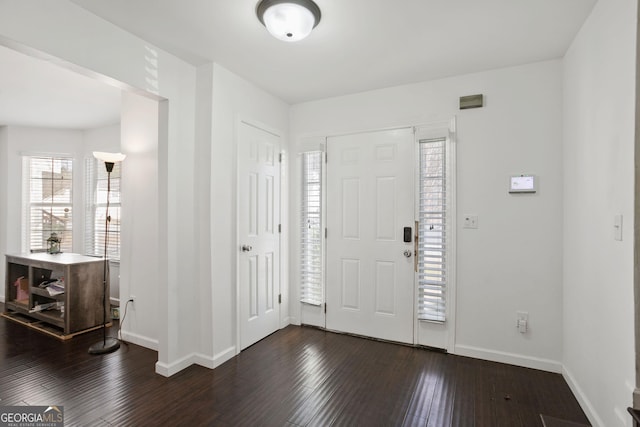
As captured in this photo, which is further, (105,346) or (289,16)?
(105,346)

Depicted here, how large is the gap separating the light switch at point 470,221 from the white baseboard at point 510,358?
1.11m

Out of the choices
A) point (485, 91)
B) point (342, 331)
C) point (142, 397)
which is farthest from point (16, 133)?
point (485, 91)

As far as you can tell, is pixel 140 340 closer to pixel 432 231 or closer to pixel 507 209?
pixel 432 231

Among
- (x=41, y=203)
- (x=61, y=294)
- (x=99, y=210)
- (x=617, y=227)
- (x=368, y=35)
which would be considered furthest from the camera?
(x=41, y=203)

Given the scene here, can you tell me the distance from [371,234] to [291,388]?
1653mm

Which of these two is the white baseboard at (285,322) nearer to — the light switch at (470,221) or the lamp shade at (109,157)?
the light switch at (470,221)

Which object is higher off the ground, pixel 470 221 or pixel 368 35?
pixel 368 35

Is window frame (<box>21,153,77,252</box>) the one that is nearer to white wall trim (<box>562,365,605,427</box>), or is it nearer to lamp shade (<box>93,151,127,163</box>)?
lamp shade (<box>93,151,127,163</box>)

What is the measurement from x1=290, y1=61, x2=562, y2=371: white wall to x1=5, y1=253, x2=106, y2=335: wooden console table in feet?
12.8

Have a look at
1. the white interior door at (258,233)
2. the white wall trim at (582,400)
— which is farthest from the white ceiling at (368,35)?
the white wall trim at (582,400)

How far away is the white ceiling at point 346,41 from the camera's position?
2.02 metres

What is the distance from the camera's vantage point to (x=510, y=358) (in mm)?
2816

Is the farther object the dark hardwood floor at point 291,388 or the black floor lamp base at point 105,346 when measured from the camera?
the black floor lamp base at point 105,346

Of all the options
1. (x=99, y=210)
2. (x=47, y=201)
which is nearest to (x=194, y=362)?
(x=99, y=210)
